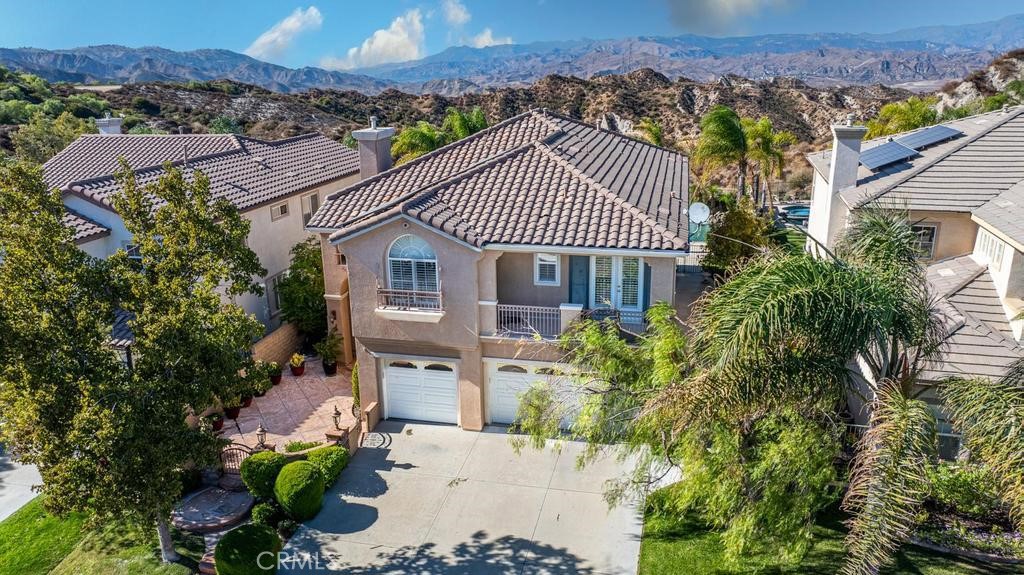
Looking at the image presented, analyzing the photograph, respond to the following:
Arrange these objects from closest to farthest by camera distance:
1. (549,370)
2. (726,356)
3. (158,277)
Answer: (726,356) < (158,277) < (549,370)

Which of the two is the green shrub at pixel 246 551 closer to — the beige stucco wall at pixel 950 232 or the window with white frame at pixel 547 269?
the window with white frame at pixel 547 269

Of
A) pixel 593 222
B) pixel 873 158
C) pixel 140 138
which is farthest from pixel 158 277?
pixel 140 138

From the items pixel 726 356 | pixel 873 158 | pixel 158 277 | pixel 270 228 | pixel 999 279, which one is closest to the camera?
pixel 726 356

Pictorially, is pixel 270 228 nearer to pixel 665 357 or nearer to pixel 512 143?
pixel 512 143

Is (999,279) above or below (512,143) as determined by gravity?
below

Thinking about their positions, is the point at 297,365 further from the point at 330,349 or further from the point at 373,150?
the point at 373,150

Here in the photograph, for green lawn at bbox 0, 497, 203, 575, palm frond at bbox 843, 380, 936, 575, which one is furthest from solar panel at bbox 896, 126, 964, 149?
green lawn at bbox 0, 497, 203, 575
